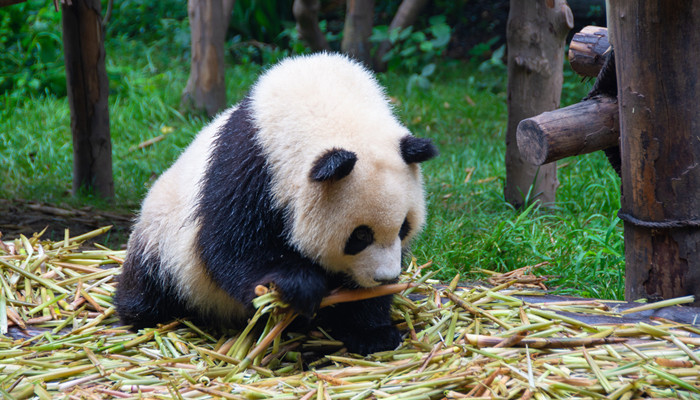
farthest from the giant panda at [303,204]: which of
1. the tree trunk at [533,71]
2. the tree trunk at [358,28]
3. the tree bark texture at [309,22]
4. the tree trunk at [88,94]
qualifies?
the tree trunk at [358,28]

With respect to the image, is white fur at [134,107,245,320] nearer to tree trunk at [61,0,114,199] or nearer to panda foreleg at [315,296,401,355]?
panda foreleg at [315,296,401,355]

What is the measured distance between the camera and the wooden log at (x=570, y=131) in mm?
2830

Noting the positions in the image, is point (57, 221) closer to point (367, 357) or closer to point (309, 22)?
point (367, 357)

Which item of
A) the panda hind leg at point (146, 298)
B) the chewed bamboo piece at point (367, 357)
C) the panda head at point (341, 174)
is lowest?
the chewed bamboo piece at point (367, 357)

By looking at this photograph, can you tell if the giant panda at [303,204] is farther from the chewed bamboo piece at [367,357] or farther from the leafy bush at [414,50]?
the leafy bush at [414,50]

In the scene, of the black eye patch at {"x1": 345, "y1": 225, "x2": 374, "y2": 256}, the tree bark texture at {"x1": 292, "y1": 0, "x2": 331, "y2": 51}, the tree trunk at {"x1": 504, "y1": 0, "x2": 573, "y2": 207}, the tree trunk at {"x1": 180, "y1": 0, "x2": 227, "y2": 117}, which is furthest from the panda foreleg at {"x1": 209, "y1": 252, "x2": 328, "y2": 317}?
the tree bark texture at {"x1": 292, "y1": 0, "x2": 331, "y2": 51}

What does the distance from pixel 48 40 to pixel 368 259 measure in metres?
6.55

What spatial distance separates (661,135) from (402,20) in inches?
249

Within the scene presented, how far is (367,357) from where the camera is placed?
104 inches

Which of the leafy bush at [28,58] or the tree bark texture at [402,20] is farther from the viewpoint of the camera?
the tree bark texture at [402,20]

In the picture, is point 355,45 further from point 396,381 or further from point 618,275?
point 396,381

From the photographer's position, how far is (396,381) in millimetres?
2352

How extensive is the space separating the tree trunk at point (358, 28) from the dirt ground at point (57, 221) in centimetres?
416

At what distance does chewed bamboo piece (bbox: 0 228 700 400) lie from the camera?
229 cm
